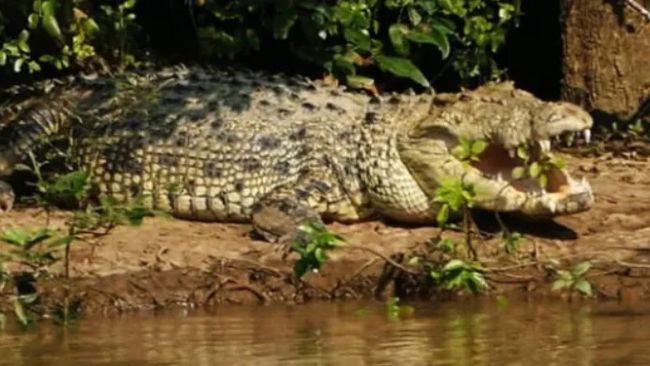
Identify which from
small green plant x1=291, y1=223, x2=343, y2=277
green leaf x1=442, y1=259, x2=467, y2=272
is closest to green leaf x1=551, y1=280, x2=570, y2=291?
green leaf x1=442, y1=259, x2=467, y2=272

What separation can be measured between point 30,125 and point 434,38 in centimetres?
216

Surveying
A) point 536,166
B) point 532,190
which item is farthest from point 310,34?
point 536,166

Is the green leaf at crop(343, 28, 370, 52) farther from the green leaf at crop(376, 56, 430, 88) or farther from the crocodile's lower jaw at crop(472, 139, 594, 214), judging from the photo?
the crocodile's lower jaw at crop(472, 139, 594, 214)

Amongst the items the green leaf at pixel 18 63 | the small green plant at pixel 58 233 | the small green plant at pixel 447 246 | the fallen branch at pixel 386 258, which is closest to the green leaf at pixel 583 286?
the small green plant at pixel 447 246

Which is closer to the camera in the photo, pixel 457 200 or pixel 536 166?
pixel 457 200

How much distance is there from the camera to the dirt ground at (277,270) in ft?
27.2

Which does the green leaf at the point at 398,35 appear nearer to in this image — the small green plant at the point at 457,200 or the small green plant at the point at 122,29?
the small green plant at the point at 122,29

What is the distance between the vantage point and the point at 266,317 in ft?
26.4

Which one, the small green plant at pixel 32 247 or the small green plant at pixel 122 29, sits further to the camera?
the small green plant at pixel 122 29

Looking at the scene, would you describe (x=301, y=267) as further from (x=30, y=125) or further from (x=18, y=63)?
(x=18, y=63)

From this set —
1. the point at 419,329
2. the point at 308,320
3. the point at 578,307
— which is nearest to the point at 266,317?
the point at 308,320

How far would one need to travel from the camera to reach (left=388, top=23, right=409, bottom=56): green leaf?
10578 millimetres

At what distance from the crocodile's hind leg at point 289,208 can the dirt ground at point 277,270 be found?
5.7 inches

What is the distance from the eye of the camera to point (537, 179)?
28.6ft
